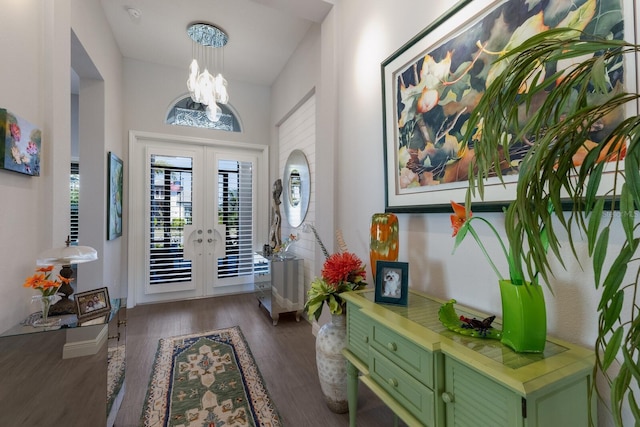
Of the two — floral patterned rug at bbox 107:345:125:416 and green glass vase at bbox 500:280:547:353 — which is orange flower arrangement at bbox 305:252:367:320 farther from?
floral patterned rug at bbox 107:345:125:416

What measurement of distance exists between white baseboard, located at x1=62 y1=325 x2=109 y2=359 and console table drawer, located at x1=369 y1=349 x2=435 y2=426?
1449mm

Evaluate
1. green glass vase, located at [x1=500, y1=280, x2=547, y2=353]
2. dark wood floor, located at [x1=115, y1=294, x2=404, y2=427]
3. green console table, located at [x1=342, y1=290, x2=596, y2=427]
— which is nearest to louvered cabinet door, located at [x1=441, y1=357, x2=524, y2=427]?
green console table, located at [x1=342, y1=290, x2=596, y2=427]

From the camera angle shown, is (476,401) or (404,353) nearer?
(476,401)

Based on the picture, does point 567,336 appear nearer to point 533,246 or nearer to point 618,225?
A: point 618,225

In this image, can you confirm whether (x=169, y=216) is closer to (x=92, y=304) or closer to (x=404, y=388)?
(x=92, y=304)

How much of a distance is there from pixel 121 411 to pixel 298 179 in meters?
2.75

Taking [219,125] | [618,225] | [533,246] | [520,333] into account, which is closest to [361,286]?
[520,333]

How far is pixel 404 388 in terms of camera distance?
1.14m

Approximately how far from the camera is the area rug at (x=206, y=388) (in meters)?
1.79

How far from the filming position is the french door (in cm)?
406

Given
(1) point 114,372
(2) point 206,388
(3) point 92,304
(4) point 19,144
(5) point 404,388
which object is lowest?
(2) point 206,388

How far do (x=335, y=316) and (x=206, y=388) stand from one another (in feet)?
3.76

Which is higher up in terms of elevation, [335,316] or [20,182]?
[20,182]

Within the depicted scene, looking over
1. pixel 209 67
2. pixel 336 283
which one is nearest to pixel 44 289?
pixel 336 283
